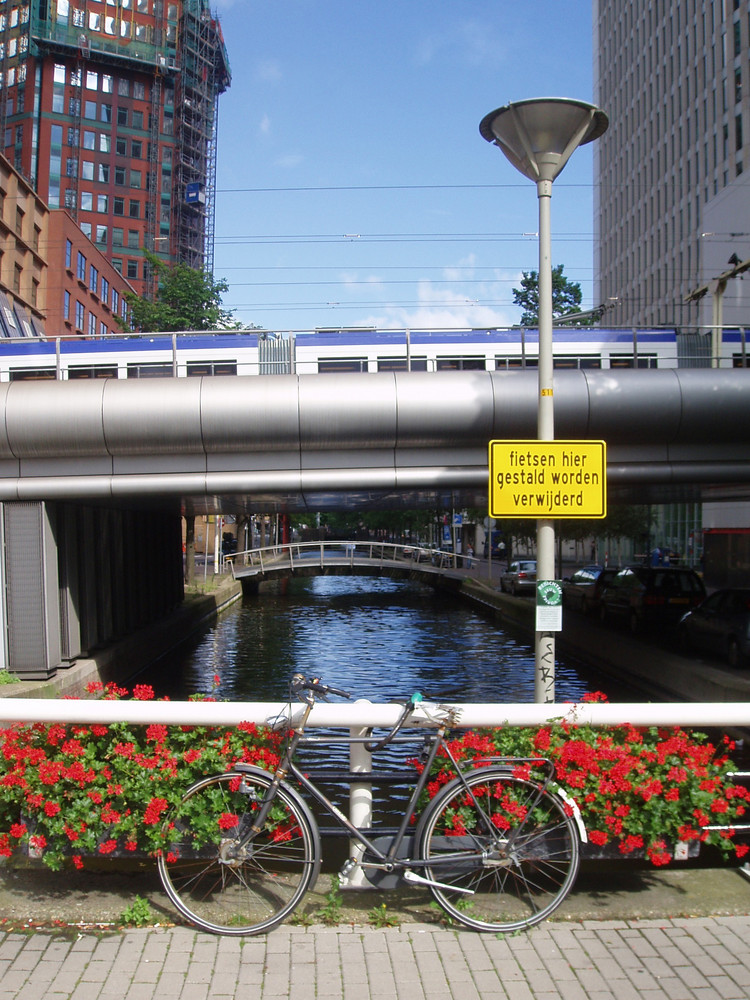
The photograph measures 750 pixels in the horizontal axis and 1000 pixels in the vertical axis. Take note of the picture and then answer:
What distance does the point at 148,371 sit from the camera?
692 inches

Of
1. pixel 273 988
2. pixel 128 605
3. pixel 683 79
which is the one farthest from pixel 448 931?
pixel 683 79

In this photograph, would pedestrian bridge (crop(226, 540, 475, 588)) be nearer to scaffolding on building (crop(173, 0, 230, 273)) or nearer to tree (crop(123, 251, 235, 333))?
tree (crop(123, 251, 235, 333))

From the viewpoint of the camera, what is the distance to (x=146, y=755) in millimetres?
4496

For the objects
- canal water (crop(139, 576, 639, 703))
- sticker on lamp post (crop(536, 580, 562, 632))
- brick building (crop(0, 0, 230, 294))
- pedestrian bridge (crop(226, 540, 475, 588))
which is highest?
brick building (crop(0, 0, 230, 294))

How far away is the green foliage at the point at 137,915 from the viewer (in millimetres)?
4320

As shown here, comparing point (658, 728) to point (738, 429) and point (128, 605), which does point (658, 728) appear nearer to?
point (738, 429)

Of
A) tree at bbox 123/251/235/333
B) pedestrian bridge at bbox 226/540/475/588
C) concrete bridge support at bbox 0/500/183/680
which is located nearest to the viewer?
concrete bridge support at bbox 0/500/183/680

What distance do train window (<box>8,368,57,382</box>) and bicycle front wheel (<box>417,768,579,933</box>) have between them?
42.7 feet

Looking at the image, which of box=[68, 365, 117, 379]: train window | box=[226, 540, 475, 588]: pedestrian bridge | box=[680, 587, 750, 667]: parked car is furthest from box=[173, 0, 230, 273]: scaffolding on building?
box=[680, 587, 750, 667]: parked car

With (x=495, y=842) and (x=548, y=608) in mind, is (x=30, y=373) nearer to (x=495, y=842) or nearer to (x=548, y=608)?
(x=548, y=608)

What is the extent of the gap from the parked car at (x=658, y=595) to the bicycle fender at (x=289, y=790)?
63.8ft

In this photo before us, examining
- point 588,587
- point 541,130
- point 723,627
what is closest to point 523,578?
point 588,587

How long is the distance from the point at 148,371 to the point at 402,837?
1448 cm

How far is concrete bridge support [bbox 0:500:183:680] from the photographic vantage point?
14.3m
